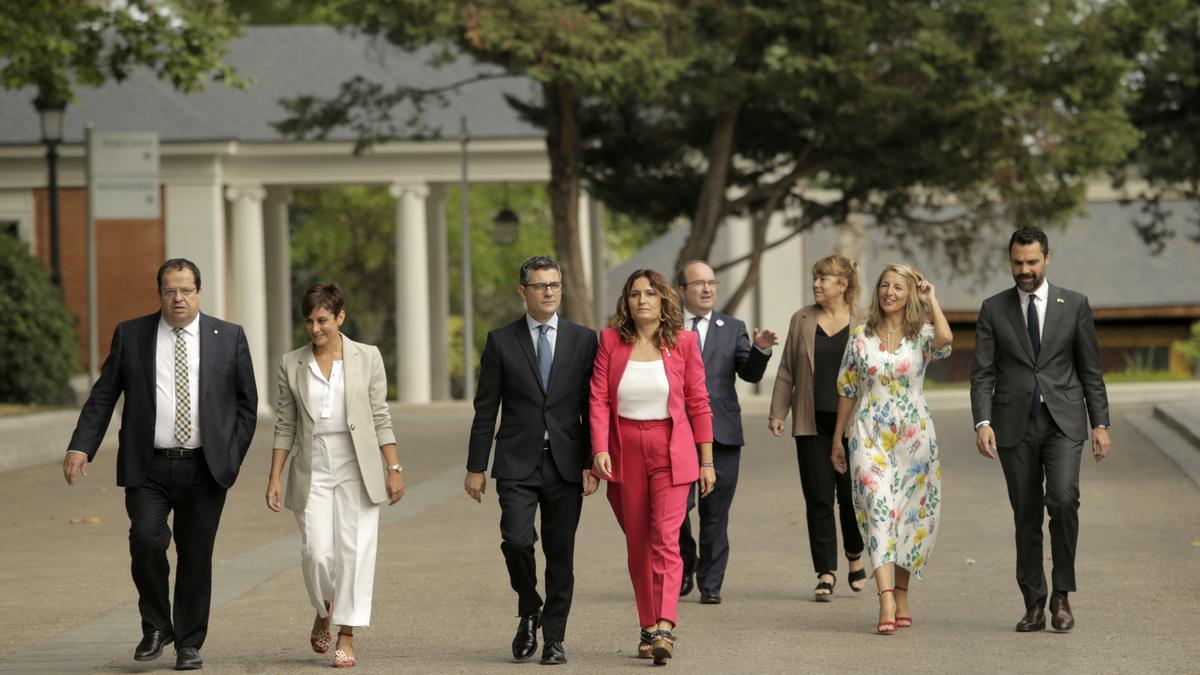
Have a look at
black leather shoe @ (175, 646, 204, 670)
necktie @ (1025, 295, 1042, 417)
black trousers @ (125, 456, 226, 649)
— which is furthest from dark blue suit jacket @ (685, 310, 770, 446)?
black leather shoe @ (175, 646, 204, 670)

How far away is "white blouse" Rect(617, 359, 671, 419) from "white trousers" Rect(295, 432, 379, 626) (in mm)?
1164

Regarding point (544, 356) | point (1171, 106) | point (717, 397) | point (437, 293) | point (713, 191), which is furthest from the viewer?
point (437, 293)

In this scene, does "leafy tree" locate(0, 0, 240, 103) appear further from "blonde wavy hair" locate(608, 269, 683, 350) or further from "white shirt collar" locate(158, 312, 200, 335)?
"blonde wavy hair" locate(608, 269, 683, 350)

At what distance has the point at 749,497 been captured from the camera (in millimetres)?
16828

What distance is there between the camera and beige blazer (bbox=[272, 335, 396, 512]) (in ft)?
28.9

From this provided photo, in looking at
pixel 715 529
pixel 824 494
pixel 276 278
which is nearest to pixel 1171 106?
pixel 276 278

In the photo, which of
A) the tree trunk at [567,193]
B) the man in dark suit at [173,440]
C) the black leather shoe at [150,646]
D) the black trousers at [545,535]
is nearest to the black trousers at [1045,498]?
the black trousers at [545,535]

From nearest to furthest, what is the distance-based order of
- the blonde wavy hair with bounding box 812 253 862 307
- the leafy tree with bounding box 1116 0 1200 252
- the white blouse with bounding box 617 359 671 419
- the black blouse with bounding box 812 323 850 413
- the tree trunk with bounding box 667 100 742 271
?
the white blouse with bounding box 617 359 671 419 → the blonde wavy hair with bounding box 812 253 862 307 → the black blouse with bounding box 812 323 850 413 → the tree trunk with bounding box 667 100 742 271 → the leafy tree with bounding box 1116 0 1200 252

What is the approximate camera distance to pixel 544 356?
29.4ft

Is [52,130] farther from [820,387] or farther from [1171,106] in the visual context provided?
[820,387]

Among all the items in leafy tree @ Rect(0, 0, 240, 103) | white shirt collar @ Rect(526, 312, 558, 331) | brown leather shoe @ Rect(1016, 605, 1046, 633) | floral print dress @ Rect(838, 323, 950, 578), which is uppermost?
leafy tree @ Rect(0, 0, 240, 103)

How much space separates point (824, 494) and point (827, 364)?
2.31 feet

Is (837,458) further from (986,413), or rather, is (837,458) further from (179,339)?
(179,339)

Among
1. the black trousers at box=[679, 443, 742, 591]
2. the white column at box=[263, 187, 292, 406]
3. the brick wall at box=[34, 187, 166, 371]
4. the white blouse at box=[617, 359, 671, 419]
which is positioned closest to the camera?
the white blouse at box=[617, 359, 671, 419]
